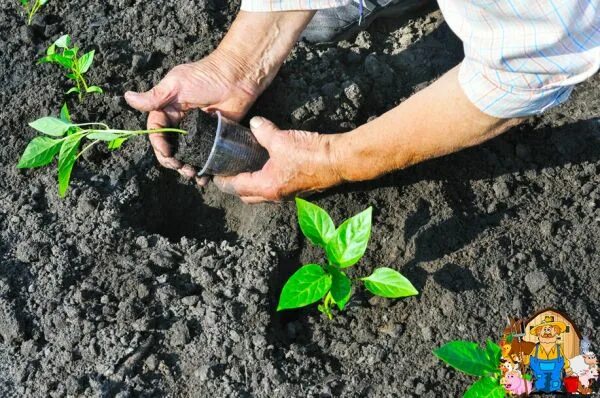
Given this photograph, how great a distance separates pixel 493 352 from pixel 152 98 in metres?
1.27

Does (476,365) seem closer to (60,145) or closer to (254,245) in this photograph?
(254,245)

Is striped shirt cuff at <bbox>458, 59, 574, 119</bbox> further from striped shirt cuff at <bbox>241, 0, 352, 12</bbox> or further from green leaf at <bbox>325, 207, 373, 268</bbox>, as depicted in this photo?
striped shirt cuff at <bbox>241, 0, 352, 12</bbox>

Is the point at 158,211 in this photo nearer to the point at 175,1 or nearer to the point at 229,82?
the point at 229,82

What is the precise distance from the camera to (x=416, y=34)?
9.18ft

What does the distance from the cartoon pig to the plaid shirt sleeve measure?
689 millimetres

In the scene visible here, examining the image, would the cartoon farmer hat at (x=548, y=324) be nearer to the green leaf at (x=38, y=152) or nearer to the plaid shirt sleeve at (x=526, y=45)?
the plaid shirt sleeve at (x=526, y=45)

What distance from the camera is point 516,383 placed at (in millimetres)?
1834

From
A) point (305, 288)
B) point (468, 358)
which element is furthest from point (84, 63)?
point (468, 358)

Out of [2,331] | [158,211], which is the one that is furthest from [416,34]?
[2,331]

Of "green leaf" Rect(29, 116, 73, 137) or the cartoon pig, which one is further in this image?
"green leaf" Rect(29, 116, 73, 137)

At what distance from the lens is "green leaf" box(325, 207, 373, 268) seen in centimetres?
191

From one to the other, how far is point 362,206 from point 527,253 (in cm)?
53

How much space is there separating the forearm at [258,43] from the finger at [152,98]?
224 mm

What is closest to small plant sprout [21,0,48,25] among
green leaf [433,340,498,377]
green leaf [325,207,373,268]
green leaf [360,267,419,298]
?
green leaf [325,207,373,268]
